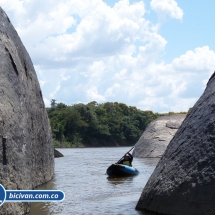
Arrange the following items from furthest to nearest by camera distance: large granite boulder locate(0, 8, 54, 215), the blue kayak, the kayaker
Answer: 1. the kayaker
2. the blue kayak
3. large granite boulder locate(0, 8, 54, 215)

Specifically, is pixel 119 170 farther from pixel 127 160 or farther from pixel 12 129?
pixel 12 129

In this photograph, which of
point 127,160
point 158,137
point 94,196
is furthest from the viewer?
point 158,137

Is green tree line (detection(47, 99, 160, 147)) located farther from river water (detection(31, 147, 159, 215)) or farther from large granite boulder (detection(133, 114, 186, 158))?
river water (detection(31, 147, 159, 215))

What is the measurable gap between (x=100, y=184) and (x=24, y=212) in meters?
6.18

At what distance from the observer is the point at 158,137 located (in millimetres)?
25953

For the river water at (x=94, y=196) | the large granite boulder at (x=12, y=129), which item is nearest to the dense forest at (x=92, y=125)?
the river water at (x=94, y=196)

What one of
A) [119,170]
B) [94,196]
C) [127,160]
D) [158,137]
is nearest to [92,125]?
[158,137]

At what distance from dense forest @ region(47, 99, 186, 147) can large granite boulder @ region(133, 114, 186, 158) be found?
3030cm

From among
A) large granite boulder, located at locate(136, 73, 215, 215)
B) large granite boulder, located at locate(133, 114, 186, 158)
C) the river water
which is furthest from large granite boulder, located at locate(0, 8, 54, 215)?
large granite boulder, located at locate(133, 114, 186, 158)

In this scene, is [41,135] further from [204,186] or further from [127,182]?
[204,186]

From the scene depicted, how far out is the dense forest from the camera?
6385 cm

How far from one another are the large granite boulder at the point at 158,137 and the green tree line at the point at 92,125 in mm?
30331

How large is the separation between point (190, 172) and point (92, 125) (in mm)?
60095

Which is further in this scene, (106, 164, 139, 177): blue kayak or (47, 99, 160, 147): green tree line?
(47, 99, 160, 147): green tree line
